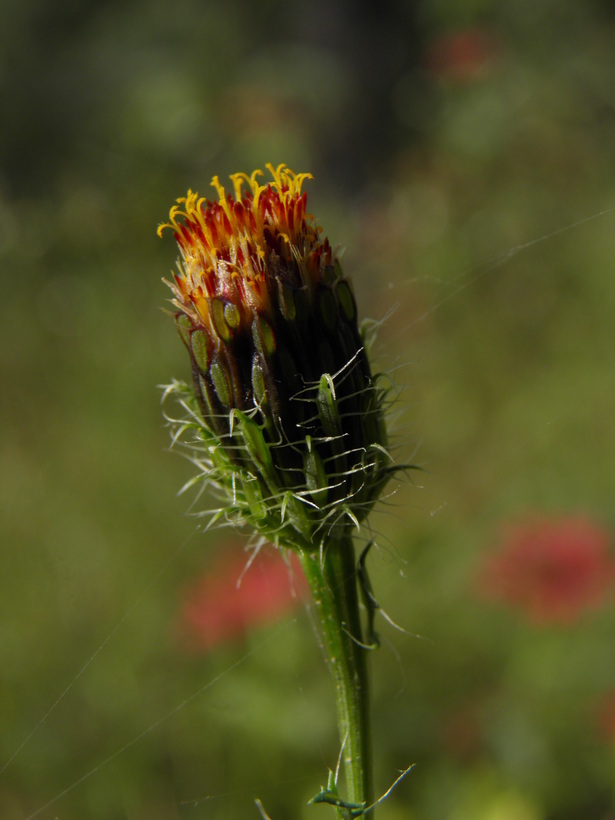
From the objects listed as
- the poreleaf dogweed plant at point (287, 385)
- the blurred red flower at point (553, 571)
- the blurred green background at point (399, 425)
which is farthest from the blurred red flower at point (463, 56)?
the poreleaf dogweed plant at point (287, 385)

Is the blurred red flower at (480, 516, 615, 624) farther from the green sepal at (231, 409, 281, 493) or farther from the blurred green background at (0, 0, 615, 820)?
the green sepal at (231, 409, 281, 493)

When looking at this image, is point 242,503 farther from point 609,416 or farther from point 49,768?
point 609,416

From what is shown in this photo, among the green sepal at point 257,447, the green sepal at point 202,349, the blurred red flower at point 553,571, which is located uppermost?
the green sepal at point 202,349

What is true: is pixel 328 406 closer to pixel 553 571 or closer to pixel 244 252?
pixel 244 252

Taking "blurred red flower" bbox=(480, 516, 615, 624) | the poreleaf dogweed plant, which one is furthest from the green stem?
"blurred red flower" bbox=(480, 516, 615, 624)

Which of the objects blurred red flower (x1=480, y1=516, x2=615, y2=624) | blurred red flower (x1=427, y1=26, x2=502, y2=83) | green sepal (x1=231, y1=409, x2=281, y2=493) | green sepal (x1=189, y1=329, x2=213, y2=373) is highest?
blurred red flower (x1=427, y1=26, x2=502, y2=83)

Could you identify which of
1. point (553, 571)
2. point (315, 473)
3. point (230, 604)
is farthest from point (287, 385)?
point (553, 571)

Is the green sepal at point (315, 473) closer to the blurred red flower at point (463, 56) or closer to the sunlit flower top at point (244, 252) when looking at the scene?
the sunlit flower top at point (244, 252)
